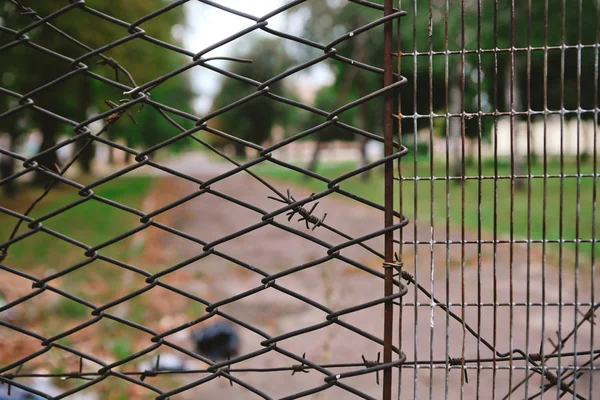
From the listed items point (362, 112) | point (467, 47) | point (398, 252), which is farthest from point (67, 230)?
point (362, 112)

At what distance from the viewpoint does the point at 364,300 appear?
22.2 feet

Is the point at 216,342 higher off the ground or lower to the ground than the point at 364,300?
lower

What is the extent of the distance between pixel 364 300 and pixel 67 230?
8.26 metres

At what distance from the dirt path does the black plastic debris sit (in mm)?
188

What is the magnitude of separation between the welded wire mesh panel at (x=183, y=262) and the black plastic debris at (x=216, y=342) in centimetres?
1

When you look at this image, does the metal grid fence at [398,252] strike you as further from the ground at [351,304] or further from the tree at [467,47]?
the tree at [467,47]

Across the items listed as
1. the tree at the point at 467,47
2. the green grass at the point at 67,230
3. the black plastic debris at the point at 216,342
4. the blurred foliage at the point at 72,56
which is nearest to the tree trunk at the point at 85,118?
the blurred foliage at the point at 72,56

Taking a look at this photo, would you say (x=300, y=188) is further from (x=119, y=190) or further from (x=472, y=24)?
(x=472, y=24)

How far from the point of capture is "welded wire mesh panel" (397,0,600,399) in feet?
4.03

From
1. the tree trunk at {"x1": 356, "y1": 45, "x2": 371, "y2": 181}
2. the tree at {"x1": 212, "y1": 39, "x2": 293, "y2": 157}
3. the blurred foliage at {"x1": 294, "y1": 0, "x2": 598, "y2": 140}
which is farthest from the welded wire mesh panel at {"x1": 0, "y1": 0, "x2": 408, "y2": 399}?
the tree at {"x1": 212, "y1": 39, "x2": 293, "y2": 157}

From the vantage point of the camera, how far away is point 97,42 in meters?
14.4

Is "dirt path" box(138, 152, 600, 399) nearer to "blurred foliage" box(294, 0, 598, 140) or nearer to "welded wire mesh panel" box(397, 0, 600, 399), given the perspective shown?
"welded wire mesh panel" box(397, 0, 600, 399)

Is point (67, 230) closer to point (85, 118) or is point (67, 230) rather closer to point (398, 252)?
point (85, 118)

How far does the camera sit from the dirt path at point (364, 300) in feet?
10.9
